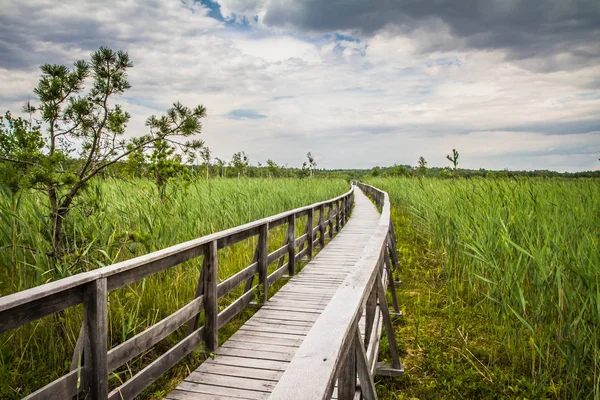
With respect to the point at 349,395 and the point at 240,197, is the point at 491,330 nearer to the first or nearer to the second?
the point at 349,395

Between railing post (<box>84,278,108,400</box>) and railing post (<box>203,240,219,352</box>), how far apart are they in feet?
4.34

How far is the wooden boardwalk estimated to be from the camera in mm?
2992

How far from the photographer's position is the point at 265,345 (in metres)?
3.75

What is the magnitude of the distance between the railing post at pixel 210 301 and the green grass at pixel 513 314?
163cm

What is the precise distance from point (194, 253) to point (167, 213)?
1.83 m

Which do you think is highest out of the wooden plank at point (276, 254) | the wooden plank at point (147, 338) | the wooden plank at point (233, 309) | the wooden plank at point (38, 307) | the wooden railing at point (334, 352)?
the wooden railing at point (334, 352)

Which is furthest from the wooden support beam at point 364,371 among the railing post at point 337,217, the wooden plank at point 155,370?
the railing post at point 337,217

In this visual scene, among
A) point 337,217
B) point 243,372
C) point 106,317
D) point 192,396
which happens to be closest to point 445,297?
point 243,372

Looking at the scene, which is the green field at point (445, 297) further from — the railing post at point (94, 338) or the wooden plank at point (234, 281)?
the wooden plank at point (234, 281)

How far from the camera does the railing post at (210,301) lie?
144 inches

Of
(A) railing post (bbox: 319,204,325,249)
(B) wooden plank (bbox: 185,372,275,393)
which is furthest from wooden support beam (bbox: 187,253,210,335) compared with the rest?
(A) railing post (bbox: 319,204,325,249)

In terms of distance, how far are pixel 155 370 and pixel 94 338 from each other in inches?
29.6

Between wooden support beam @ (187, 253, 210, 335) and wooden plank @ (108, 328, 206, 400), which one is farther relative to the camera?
wooden support beam @ (187, 253, 210, 335)

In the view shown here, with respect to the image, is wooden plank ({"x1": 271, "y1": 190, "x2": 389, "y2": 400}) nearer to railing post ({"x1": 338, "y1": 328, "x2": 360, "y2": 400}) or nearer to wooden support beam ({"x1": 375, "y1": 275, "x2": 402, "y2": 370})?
railing post ({"x1": 338, "y1": 328, "x2": 360, "y2": 400})
